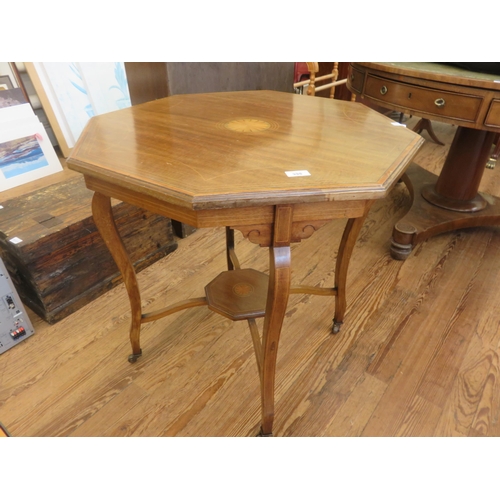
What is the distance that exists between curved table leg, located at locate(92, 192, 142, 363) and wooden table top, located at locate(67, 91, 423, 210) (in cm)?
12

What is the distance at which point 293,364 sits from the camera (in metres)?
1.35

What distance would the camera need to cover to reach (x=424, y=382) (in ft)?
4.23

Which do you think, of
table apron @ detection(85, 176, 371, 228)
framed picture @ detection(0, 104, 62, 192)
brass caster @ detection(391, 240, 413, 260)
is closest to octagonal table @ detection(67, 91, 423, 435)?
table apron @ detection(85, 176, 371, 228)

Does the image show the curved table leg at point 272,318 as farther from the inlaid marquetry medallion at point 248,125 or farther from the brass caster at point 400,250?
the brass caster at point 400,250

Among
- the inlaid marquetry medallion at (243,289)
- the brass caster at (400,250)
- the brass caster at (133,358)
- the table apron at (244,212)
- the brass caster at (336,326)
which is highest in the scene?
the table apron at (244,212)

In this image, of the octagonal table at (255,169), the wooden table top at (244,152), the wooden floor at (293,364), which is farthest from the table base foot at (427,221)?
the wooden table top at (244,152)

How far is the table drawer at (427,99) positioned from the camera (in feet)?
4.36

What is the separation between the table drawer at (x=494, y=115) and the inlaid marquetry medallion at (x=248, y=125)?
81cm

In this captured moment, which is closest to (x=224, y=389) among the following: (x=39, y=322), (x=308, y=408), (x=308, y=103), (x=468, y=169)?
(x=308, y=408)

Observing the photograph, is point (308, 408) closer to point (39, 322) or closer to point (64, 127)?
point (39, 322)

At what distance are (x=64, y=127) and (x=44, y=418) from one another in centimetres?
161

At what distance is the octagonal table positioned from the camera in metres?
0.75

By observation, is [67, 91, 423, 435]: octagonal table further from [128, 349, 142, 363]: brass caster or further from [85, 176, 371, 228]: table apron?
[128, 349, 142, 363]: brass caster

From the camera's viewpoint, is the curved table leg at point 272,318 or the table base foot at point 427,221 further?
the table base foot at point 427,221
